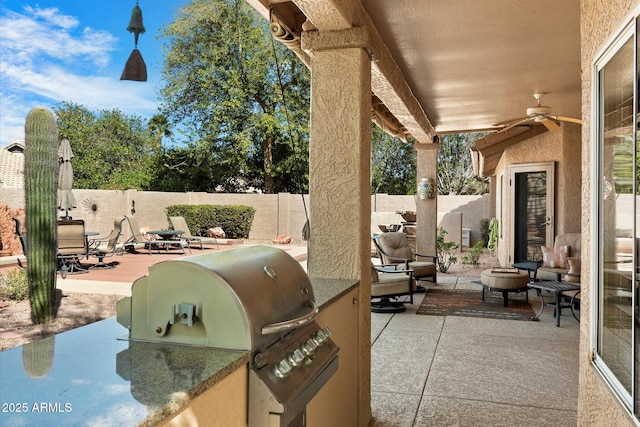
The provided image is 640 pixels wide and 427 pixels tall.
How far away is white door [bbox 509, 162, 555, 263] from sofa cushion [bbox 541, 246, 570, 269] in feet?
4.43

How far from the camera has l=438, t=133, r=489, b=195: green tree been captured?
867 inches

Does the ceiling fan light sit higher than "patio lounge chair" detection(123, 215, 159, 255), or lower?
higher

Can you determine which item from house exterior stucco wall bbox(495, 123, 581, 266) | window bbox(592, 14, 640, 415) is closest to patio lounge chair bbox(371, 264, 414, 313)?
house exterior stucco wall bbox(495, 123, 581, 266)

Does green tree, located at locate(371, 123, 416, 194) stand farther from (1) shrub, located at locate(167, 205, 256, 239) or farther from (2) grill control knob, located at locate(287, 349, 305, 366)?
(2) grill control knob, located at locate(287, 349, 305, 366)

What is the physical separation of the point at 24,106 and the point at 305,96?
3212 centimetres

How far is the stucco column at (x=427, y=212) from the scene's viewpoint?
911 cm

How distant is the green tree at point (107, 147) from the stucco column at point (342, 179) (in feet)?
59.3

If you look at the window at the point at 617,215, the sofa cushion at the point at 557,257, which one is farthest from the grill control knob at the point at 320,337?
the sofa cushion at the point at 557,257

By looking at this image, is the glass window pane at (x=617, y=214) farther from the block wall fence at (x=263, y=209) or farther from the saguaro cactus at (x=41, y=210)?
the block wall fence at (x=263, y=209)

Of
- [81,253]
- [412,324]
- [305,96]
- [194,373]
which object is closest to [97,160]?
[305,96]

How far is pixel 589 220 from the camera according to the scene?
2336mm

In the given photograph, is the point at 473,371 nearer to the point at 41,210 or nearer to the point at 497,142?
the point at 41,210

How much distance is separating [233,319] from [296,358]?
0.34 m

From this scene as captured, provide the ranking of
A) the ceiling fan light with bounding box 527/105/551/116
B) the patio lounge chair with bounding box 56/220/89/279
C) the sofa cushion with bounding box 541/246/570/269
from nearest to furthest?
1. the ceiling fan light with bounding box 527/105/551/116
2. the sofa cushion with bounding box 541/246/570/269
3. the patio lounge chair with bounding box 56/220/89/279
